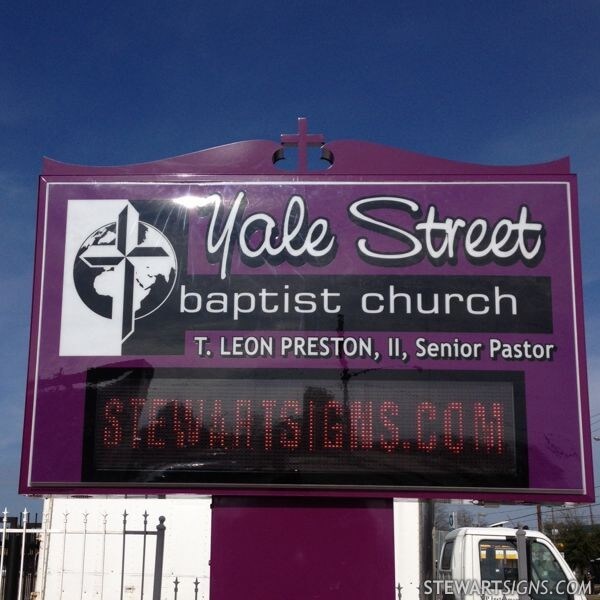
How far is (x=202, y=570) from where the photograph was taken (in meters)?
11.9

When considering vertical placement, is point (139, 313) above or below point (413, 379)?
above

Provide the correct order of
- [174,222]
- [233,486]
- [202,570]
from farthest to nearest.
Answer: [202,570], [174,222], [233,486]

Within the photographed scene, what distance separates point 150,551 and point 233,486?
7257mm

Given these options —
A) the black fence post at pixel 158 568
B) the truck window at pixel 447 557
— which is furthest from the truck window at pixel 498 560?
the black fence post at pixel 158 568

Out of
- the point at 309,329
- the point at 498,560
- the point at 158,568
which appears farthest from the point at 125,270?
the point at 498,560

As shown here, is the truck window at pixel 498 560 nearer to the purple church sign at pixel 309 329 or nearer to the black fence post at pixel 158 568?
the purple church sign at pixel 309 329

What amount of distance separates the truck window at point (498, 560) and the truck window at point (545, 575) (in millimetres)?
298

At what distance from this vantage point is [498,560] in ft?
30.8

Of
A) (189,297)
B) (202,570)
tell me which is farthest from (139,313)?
(202,570)

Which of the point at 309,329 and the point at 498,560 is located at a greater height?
the point at 309,329

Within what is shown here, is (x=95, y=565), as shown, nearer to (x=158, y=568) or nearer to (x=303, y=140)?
(x=158, y=568)

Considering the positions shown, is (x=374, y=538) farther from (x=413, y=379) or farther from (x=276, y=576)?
(x=413, y=379)

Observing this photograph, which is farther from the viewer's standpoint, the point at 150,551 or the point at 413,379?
the point at 150,551

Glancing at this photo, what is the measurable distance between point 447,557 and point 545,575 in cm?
142
